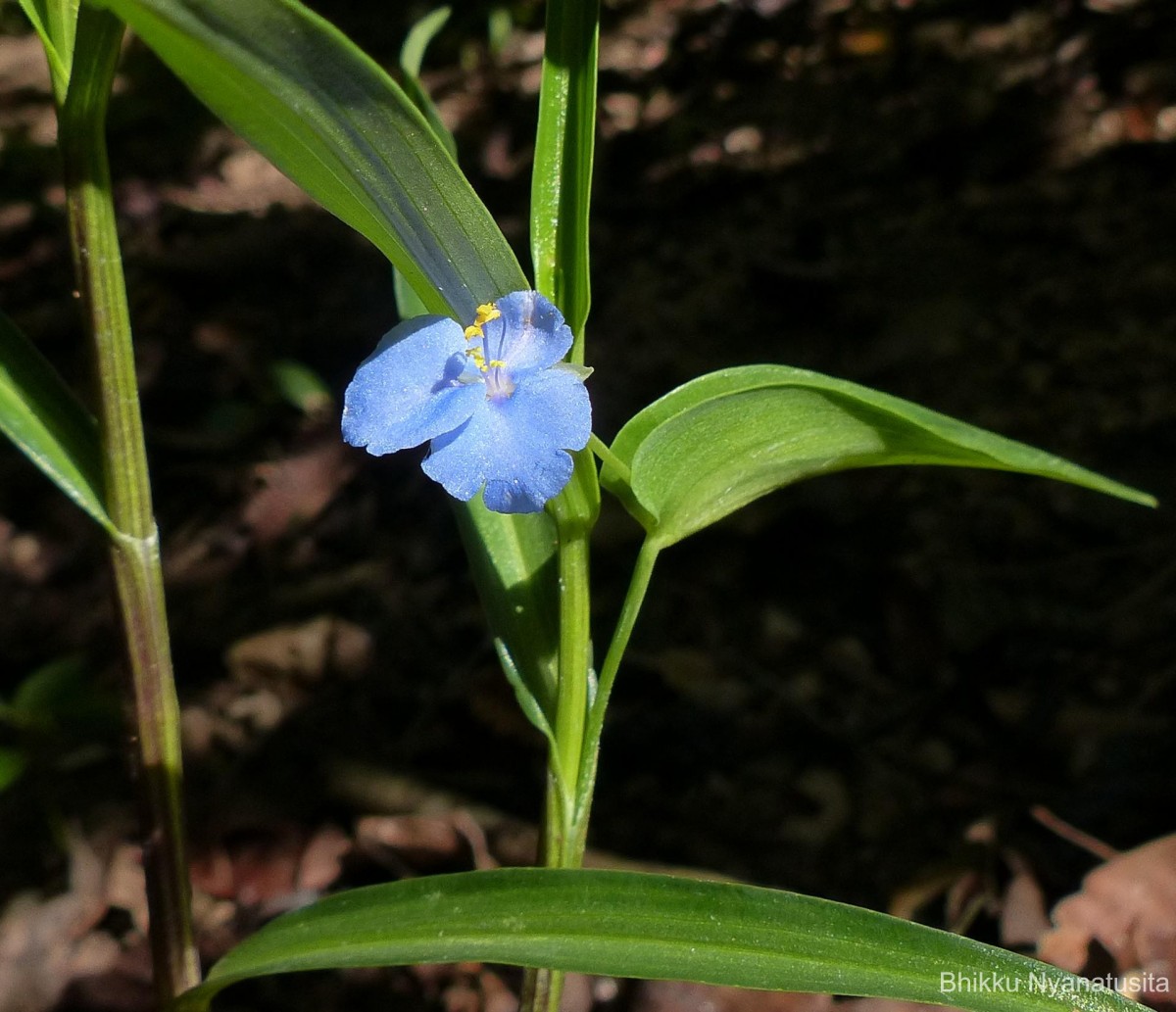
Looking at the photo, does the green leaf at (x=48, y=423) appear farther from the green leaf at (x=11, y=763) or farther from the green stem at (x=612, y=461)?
the green leaf at (x=11, y=763)

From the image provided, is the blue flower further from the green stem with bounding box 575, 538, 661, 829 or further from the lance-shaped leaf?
the green stem with bounding box 575, 538, 661, 829

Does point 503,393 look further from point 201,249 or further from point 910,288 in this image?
point 201,249

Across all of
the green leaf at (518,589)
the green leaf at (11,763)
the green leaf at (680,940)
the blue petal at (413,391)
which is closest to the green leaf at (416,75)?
the green leaf at (518,589)

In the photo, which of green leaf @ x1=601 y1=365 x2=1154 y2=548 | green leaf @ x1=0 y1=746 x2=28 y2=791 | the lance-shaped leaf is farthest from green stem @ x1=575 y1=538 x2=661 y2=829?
green leaf @ x1=0 y1=746 x2=28 y2=791

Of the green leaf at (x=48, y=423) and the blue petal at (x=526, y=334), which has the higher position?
the green leaf at (x=48, y=423)

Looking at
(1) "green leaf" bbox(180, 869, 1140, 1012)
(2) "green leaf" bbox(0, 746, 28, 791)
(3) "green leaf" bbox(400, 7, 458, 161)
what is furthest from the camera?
(2) "green leaf" bbox(0, 746, 28, 791)

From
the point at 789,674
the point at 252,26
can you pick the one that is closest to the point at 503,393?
the point at 252,26
